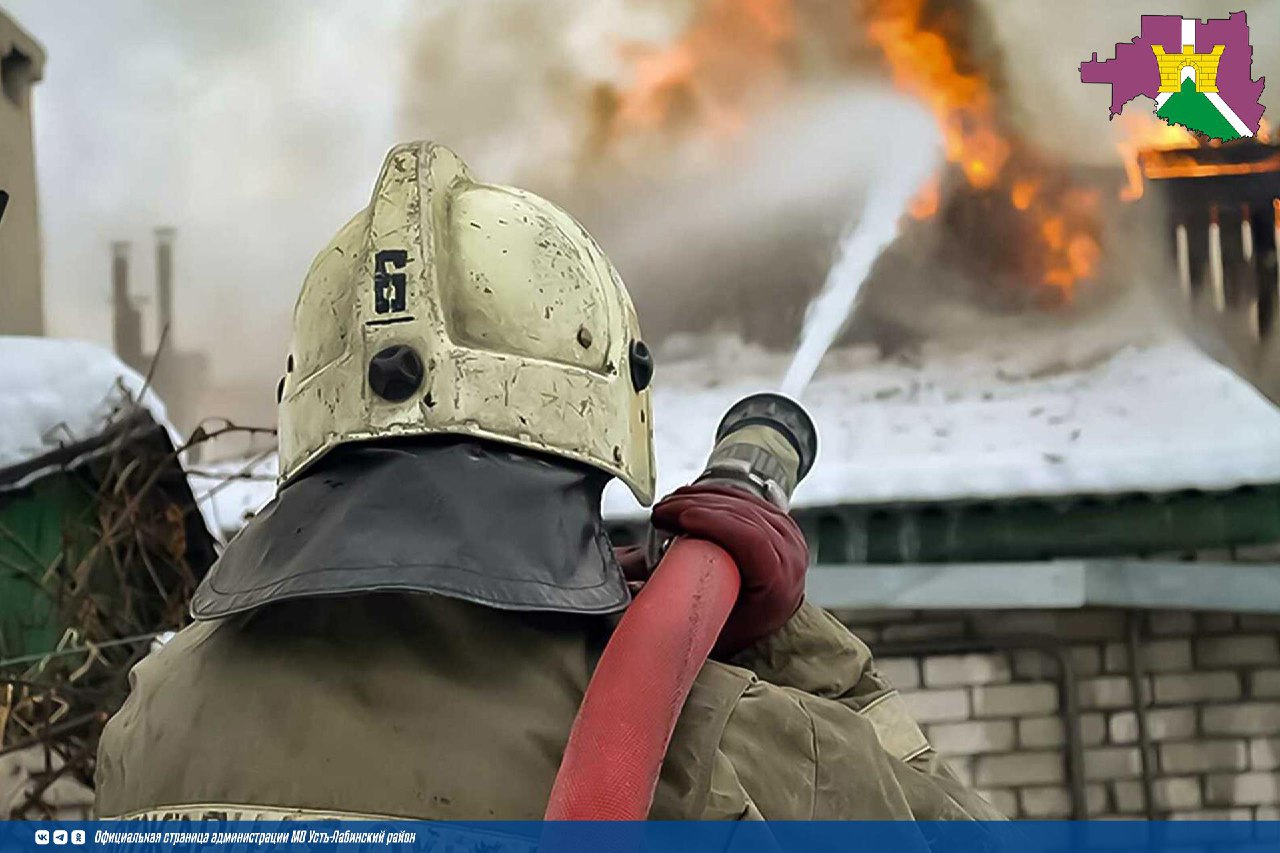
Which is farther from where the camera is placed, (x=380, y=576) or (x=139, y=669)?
(x=139, y=669)

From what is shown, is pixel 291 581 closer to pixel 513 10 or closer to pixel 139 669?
pixel 139 669

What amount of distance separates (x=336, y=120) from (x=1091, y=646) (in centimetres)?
542

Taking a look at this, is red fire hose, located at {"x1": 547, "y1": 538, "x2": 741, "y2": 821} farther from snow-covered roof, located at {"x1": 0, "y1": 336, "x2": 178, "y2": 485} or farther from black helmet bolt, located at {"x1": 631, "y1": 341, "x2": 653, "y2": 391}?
snow-covered roof, located at {"x1": 0, "y1": 336, "x2": 178, "y2": 485}

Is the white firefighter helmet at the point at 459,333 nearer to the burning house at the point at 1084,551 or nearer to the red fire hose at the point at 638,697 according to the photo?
the red fire hose at the point at 638,697

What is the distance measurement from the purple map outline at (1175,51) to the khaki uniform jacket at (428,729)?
19.4ft

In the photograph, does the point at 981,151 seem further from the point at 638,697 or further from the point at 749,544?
the point at 638,697

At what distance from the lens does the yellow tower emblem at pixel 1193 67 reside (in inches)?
240

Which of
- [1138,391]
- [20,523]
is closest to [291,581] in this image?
[20,523]

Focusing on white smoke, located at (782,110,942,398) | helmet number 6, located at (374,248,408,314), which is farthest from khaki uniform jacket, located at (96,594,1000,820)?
white smoke, located at (782,110,942,398)

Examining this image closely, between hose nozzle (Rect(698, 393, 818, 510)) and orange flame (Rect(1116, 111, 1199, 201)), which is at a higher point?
orange flame (Rect(1116, 111, 1199, 201))

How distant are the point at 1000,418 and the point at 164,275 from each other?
4977 mm

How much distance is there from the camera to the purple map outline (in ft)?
19.4

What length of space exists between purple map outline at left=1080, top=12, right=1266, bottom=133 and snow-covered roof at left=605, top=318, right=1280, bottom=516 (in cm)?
139

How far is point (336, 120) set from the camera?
699cm
